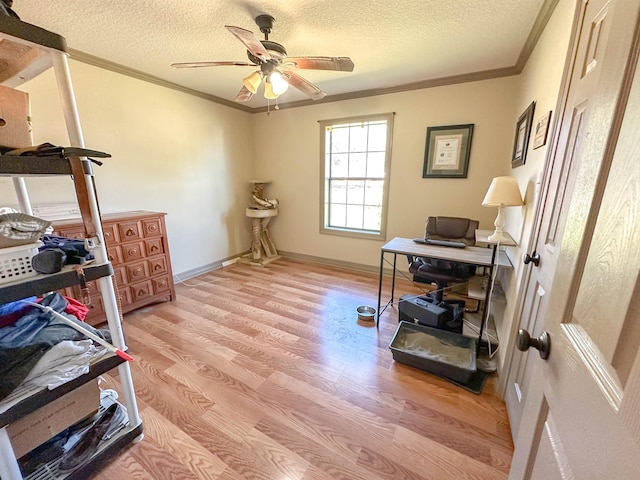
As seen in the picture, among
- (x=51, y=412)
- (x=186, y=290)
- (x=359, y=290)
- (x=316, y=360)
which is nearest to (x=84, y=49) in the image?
(x=186, y=290)

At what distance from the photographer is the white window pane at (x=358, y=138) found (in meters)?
3.54

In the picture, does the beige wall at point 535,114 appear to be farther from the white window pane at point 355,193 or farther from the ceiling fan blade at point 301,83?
the white window pane at point 355,193

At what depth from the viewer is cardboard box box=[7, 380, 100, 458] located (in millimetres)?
995

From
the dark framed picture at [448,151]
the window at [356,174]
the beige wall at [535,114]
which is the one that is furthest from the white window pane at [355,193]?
the beige wall at [535,114]

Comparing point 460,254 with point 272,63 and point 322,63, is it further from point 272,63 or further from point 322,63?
point 272,63

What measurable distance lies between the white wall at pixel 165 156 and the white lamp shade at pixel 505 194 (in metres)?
3.35

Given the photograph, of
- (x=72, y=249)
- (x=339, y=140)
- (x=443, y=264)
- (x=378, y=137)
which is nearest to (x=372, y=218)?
(x=378, y=137)

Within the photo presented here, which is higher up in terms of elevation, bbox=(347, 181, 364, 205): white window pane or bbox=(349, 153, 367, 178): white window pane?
bbox=(349, 153, 367, 178): white window pane

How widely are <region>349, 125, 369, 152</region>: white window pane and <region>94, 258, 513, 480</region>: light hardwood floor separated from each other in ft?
7.46

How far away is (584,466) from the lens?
0.44 meters

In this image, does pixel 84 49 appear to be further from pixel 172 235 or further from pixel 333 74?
pixel 333 74

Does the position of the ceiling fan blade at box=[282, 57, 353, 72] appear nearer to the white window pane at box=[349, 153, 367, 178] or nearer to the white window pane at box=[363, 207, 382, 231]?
the white window pane at box=[349, 153, 367, 178]

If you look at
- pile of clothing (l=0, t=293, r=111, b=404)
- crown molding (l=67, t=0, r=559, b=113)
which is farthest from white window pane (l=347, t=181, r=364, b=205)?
pile of clothing (l=0, t=293, r=111, b=404)

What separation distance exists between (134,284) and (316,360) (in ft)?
6.37
